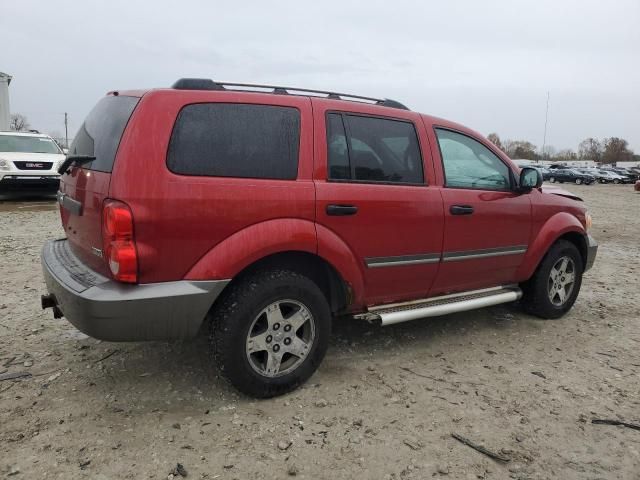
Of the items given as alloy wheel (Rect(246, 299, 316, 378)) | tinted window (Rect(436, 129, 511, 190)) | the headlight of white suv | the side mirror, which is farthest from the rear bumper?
the headlight of white suv

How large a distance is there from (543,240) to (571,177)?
148ft

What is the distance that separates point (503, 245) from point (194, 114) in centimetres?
265

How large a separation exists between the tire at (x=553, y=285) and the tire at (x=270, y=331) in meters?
2.34

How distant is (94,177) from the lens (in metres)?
2.80

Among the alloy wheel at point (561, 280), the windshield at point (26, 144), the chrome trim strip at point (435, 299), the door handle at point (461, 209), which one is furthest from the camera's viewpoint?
the windshield at point (26, 144)

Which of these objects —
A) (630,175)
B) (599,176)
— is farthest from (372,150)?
(630,175)

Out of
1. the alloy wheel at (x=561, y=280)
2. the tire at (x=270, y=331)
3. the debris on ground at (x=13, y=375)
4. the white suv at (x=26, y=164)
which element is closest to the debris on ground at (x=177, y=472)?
the tire at (x=270, y=331)

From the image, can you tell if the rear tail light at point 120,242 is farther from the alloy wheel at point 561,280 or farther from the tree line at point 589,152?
the tree line at point 589,152

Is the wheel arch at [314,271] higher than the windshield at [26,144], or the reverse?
the windshield at [26,144]

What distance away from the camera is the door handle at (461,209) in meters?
3.70

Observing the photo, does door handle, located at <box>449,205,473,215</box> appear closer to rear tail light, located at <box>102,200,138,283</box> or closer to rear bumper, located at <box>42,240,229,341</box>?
rear bumper, located at <box>42,240,229,341</box>

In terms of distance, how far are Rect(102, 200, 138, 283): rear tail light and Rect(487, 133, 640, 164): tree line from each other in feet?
298

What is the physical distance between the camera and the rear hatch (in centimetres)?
272

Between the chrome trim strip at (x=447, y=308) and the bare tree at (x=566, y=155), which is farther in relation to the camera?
the bare tree at (x=566, y=155)
